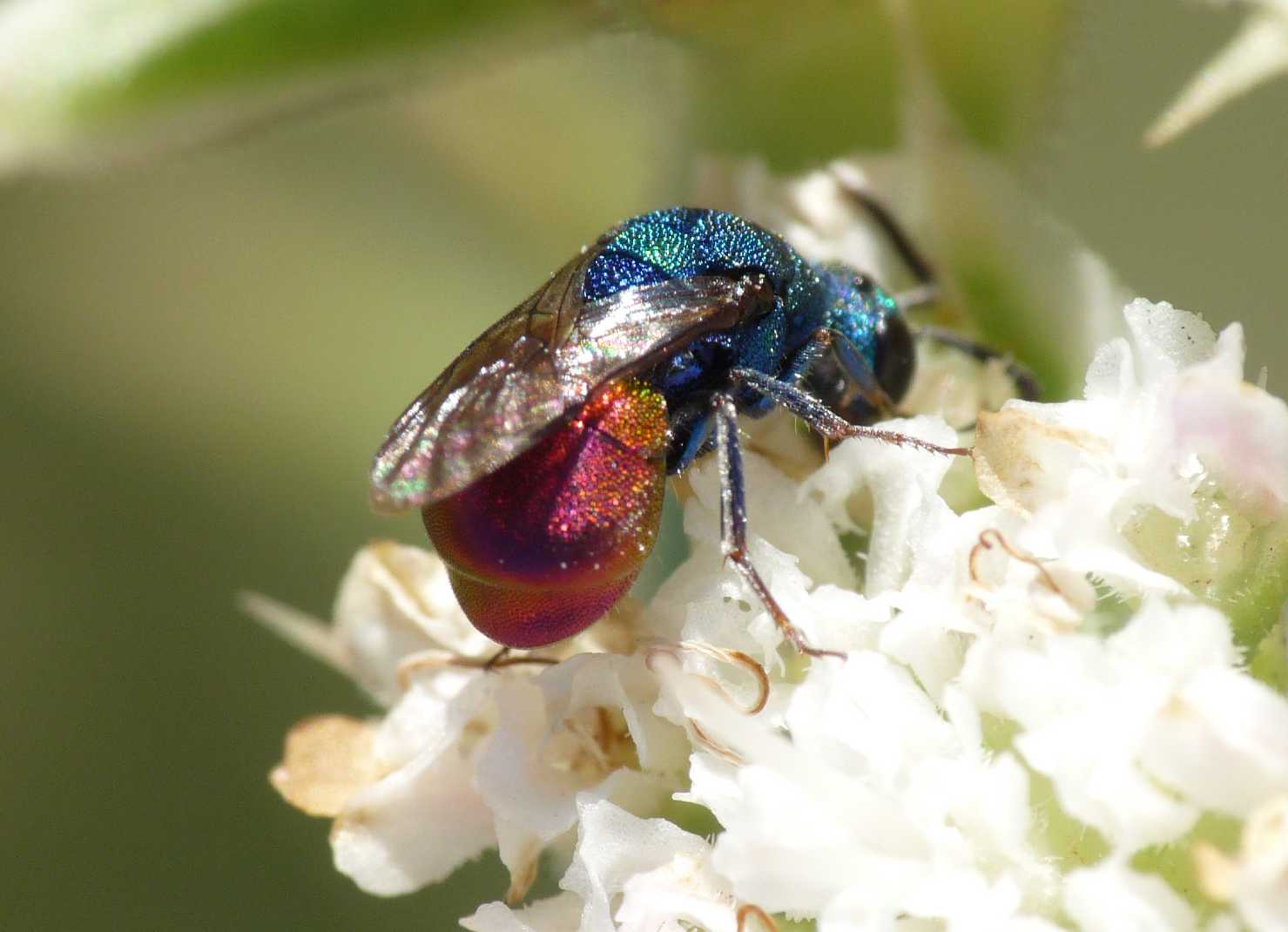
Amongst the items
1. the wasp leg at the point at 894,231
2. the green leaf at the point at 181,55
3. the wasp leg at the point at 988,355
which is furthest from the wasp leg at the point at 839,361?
the green leaf at the point at 181,55

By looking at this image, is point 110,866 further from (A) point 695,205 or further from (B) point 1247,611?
(B) point 1247,611

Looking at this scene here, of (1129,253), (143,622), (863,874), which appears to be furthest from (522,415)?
(143,622)

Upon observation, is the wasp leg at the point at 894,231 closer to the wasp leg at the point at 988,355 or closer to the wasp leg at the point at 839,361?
the wasp leg at the point at 988,355

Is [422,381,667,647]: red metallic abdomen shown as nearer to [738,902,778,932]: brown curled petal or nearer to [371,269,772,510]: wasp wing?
[371,269,772,510]: wasp wing

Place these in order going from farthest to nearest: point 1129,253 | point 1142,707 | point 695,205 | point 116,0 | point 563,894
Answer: point 1129,253
point 695,205
point 116,0
point 563,894
point 1142,707

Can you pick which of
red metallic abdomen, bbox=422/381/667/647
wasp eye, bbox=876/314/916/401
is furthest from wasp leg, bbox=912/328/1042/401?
red metallic abdomen, bbox=422/381/667/647

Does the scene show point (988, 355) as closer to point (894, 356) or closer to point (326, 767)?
point (894, 356)
